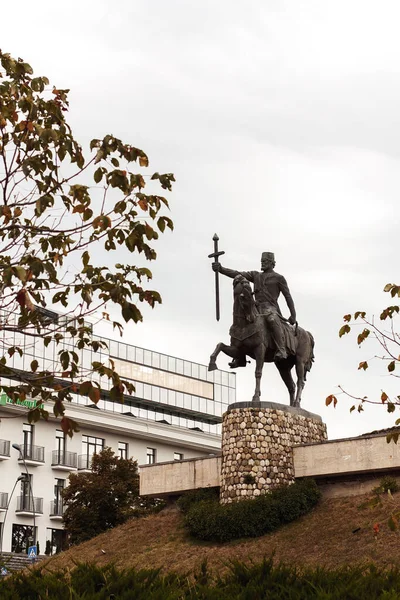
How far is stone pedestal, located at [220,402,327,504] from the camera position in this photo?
2641 centimetres

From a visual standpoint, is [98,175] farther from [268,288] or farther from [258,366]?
[268,288]

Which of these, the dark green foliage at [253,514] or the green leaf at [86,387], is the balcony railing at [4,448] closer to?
the dark green foliage at [253,514]

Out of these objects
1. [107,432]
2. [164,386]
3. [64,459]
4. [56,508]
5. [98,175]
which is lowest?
[56,508]

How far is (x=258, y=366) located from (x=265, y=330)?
1001mm

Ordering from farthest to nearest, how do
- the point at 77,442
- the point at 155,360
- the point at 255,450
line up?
1. the point at 155,360
2. the point at 77,442
3. the point at 255,450

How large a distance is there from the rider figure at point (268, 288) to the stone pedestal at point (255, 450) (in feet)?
5.02

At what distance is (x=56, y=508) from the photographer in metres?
59.5

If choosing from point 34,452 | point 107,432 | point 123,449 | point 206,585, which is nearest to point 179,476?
point 206,585

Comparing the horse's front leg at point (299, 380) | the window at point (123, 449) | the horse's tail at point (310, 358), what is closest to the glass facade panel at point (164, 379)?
the window at point (123, 449)

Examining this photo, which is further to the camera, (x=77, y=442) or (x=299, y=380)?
(x=77, y=442)

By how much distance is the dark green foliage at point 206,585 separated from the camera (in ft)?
28.6

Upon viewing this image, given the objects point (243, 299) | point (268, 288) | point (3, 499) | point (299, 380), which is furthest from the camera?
point (3, 499)

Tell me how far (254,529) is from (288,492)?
1495 mm

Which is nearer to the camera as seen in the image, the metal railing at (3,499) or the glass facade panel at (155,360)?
the metal railing at (3,499)
